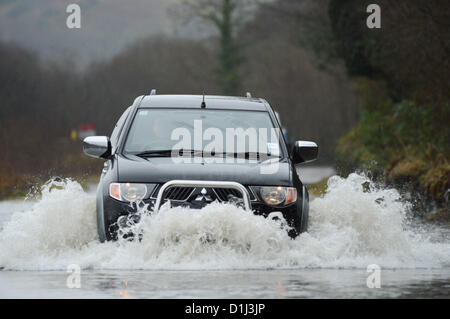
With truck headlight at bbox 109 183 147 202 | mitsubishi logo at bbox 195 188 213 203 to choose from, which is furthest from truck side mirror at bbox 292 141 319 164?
truck headlight at bbox 109 183 147 202

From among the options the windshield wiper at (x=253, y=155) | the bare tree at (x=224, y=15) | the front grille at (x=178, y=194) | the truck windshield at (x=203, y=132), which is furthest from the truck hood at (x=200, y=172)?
the bare tree at (x=224, y=15)

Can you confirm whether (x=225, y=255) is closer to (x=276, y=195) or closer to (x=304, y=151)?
(x=276, y=195)

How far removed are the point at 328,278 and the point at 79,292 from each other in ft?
7.29

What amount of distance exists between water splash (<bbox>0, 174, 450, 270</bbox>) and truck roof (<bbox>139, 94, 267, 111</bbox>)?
3.91ft

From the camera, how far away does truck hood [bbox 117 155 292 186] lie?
10453mm

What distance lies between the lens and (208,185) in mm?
10336

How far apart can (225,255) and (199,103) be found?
236cm

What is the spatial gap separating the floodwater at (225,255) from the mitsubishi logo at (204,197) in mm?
177

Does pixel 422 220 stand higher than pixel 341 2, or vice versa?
pixel 341 2

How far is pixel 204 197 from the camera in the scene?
34.0ft

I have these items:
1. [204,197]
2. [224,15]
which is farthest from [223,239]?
[224,15]

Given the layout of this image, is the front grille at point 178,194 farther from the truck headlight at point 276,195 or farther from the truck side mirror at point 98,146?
the truck side mirror at point 98,146

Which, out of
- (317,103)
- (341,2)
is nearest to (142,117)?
(341,2)
